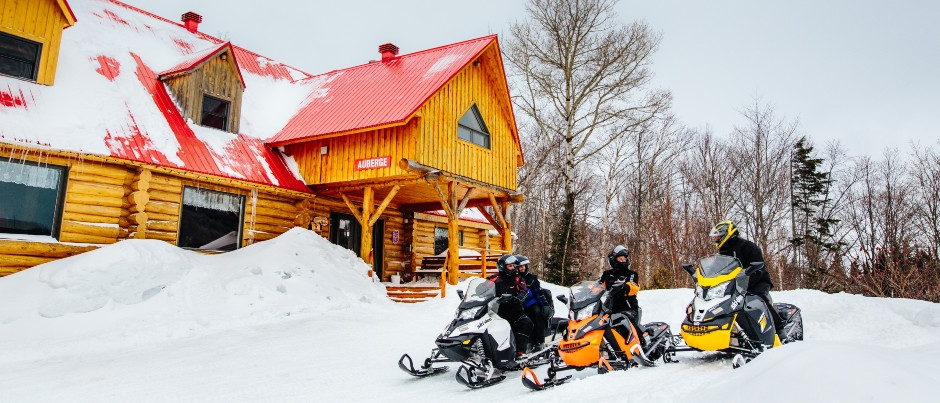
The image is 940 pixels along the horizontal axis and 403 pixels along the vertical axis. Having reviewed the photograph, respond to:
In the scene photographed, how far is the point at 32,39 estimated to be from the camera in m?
10.5

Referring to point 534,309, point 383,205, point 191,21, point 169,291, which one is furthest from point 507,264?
point 191,21

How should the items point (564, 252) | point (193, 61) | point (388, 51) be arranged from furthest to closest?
point (564, 252) < point (388, 51) < point (193, 61)

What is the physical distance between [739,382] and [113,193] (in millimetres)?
11269

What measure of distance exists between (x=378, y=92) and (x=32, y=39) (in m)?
7.39

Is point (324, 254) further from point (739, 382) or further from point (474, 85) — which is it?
point (739, 382)

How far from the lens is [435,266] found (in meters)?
17.9

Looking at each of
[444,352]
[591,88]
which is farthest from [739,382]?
[591,88]

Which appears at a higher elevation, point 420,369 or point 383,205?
point 383,205

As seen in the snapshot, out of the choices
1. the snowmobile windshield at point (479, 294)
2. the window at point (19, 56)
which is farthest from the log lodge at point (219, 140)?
the snowmobile windshield at point (479, 294)

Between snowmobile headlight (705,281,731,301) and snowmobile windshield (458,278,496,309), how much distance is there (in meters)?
2.39

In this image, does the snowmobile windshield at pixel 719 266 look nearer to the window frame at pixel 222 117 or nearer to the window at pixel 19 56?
the window frame at pixel 222 117

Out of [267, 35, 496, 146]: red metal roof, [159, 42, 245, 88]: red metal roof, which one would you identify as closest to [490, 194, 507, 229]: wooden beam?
[267, 35, 496, 146]: red metal roof

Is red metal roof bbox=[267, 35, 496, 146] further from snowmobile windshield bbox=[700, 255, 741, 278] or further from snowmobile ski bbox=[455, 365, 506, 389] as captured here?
snowmobile windshield bbox=[700, 255, 741, 278]

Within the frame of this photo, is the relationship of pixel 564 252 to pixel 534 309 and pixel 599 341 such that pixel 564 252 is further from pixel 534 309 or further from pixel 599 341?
pixel 599 341
